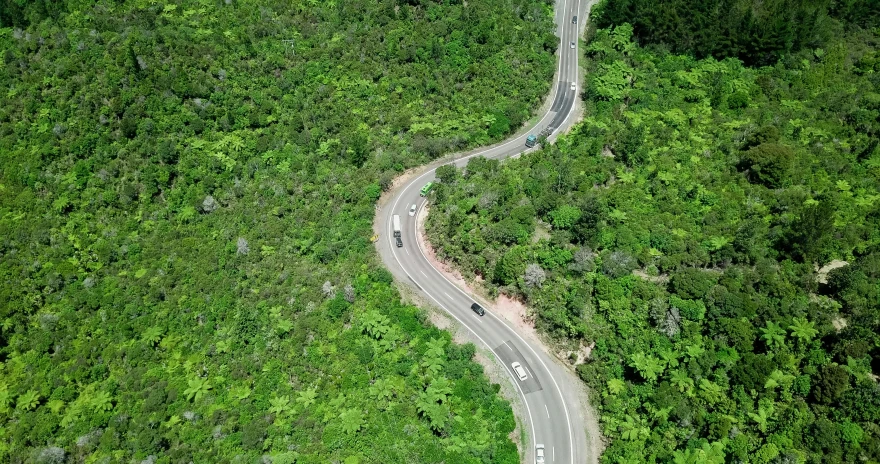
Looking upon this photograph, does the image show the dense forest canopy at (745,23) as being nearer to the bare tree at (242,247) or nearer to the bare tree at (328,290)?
the bare tree at (328,290)

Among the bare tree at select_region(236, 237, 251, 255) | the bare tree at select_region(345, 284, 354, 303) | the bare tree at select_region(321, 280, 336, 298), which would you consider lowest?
the bare tree at select_region(236, 237, 251, 255)

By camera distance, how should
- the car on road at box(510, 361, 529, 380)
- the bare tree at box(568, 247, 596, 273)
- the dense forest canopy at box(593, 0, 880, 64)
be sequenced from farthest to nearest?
the dense forest canopy at box(593, 0, 880, 64), the bare tree at box(568, 247, 596, 273), the car on road at box(510, 361, 529, 380)

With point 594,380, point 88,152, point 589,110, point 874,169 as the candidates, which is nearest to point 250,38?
point 88,152

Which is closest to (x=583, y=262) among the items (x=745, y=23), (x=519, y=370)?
(x=519, y=370)

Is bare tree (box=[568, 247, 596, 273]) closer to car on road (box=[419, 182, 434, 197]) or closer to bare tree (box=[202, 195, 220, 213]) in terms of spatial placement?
car on road (box=[419, 182, 434, 197])

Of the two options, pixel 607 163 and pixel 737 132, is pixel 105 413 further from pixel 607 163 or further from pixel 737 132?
pixel 737 132

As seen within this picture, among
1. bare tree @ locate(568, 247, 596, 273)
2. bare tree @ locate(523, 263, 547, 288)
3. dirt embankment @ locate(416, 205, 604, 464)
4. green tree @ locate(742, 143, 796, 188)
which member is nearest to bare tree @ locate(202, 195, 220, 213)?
dirt embankment @ locate(416, 205, 604, 464)
